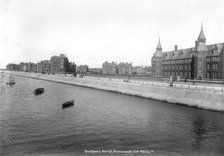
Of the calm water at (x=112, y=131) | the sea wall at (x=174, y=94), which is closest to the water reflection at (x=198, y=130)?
the calm water at (x=112, y=131)

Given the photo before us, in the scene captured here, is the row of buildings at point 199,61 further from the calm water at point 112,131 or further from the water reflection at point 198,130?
the water reflection at point 198,130

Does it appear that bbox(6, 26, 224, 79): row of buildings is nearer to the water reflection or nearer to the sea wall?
the sea wall

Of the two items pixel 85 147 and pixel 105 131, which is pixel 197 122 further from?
pixel 85 147

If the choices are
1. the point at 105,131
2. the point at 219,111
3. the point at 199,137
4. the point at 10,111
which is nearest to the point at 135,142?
the point at 105,131

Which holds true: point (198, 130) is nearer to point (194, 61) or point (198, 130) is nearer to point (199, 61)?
point (199, 61)

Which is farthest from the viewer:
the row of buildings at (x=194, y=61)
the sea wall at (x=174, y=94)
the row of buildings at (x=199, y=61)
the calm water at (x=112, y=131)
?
the row of buildings at (x=194, y=61)

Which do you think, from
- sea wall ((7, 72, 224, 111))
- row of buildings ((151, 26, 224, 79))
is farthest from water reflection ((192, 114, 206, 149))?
row of buildings ((151, 26, 224, 79))

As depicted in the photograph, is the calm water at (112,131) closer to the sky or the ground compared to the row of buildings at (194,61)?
closer to the ground

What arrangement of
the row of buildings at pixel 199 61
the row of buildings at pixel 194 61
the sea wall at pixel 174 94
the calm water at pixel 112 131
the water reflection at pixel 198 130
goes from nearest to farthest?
the calm water at pixel 112 131
the water reflection at pixel 198 130
the sea wall at pixel 174 94
the row of buildings at pixel 199 61
the row of buildings at pixel 194 61

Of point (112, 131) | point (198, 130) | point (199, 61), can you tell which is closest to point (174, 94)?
point (198, 130)

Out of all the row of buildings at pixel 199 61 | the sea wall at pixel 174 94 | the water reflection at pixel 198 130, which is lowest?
the water reflection at pixel 198 130

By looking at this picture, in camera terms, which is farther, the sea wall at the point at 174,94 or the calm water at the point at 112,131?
the sea wall at the point at 174,94

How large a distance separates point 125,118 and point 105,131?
7.68m

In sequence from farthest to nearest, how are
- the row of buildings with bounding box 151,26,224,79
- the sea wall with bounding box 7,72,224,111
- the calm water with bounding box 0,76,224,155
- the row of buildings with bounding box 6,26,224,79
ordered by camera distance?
1. the row of buildings with bounding box 6,26,224,79
2. the row of buildings with bounding box 151,26,224,79
3. the sea wall with bounding box 7,72,224,111
4. the calm water with bounding box 0,76,224,155
